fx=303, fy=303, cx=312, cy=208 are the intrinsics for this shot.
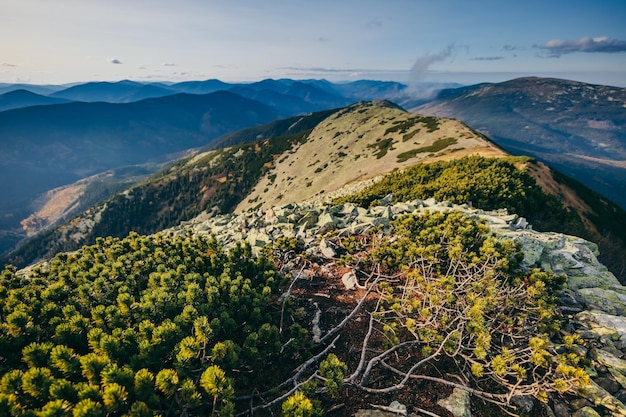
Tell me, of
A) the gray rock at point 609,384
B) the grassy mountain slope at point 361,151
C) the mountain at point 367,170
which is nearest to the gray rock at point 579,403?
the gray rock at point 609,384

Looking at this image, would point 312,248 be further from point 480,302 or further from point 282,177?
point 282,177

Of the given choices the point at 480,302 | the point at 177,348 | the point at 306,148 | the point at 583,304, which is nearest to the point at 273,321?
the point at 177,348

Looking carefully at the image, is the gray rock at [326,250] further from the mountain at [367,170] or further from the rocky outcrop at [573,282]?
the mountain at [367,170]

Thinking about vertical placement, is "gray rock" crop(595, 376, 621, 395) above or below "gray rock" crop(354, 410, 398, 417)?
above

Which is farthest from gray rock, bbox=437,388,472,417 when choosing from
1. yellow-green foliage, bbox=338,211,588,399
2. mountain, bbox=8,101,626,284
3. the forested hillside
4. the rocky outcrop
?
mountain, bbox=8,101,626,284

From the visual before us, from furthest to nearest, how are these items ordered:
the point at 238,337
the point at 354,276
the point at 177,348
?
the point at 354,276 → the point at 238,337 → the point at 177,348

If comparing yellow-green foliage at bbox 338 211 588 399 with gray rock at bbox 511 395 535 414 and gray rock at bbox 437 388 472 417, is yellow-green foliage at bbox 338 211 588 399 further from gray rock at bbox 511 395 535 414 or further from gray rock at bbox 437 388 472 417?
gray rock at bbox 437 388 472 417

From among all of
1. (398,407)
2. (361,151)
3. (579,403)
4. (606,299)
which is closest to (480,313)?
(579,403)

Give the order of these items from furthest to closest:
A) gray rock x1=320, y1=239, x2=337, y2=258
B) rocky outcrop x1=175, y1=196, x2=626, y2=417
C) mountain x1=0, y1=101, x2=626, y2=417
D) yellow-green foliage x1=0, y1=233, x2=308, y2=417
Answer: gray rock x1=320, y1=239, x2=337, y2=258 → rocky outcrop x1=175, y1=196, x2=626, y2=417 → mountain x1=0, y1=101, x2=626, y2=417 → yellow-green foliage x1=0, y1=233, x2=308, y2=417
